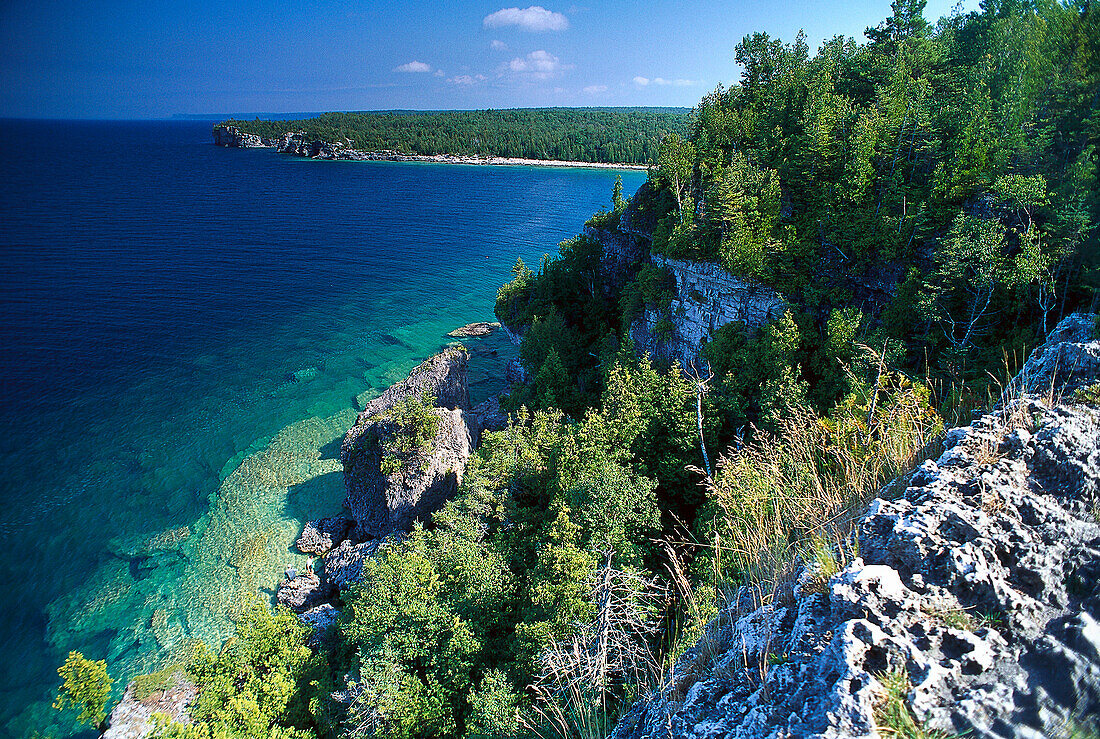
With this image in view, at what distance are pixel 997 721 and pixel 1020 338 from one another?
17.4m

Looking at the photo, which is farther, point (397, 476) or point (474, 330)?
point (474, 330)

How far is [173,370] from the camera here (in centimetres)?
4341

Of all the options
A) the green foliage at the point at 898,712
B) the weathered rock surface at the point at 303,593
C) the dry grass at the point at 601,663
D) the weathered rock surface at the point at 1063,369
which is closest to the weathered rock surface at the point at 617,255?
the weathered rock surface at the point at 303,593

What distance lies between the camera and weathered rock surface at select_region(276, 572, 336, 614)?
74.0ft

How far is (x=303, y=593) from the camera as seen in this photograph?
23094 millimetres

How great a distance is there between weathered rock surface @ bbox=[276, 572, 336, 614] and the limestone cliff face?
2255 centimetres

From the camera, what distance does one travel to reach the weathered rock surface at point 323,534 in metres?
26.2

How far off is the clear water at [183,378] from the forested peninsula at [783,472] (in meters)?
5.59

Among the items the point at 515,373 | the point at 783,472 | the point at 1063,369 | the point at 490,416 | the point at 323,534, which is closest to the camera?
the point at 1063,369

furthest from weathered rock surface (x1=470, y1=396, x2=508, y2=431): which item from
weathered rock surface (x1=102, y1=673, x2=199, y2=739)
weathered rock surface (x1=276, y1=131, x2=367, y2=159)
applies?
weathered rock surface (x1=276, y1=131, x2=367, y2=159)

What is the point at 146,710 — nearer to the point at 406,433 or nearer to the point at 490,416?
the point at 406,433

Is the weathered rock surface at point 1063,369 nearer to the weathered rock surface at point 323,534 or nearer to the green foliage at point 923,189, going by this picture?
the green foliage at point 923,189

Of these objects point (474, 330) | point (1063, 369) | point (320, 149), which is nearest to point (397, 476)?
point (1063, 369)

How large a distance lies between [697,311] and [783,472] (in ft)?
63.9
